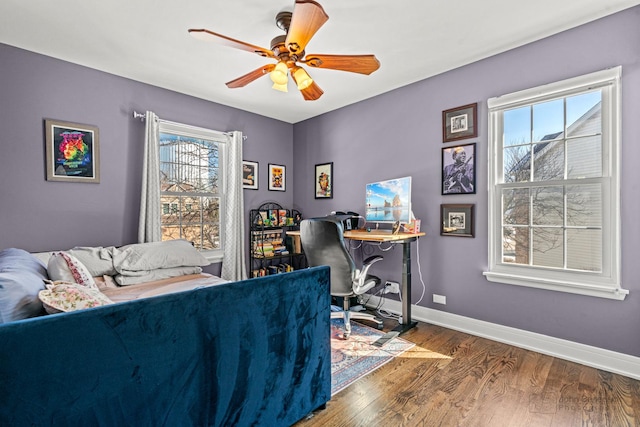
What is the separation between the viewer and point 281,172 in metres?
4.63

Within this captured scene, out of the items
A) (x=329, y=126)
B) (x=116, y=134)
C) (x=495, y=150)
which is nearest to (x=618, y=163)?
(x=495, y=150)

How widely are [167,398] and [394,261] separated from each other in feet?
9.09

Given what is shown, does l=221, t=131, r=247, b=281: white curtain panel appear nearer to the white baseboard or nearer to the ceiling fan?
the ceiling fan

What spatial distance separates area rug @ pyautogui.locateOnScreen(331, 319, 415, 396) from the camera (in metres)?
2.19

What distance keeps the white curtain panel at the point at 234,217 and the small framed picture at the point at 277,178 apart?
2.04ft

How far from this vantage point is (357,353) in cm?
253

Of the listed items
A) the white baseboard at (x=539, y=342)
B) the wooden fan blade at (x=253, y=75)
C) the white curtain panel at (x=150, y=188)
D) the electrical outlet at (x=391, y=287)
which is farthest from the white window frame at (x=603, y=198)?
the white curtain panel at (x=150, y=188)

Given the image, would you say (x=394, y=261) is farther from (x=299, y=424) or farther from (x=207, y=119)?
(x=207, y=119)

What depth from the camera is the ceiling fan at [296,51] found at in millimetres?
1766

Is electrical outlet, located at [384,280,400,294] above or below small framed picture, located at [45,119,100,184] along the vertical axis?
below

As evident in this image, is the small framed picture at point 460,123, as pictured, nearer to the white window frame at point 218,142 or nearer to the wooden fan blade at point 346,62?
the wooden fan blade at point 346,62

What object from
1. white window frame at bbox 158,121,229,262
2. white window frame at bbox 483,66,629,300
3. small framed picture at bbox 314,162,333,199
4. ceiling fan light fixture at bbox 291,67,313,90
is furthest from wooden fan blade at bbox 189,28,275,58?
small framed picture at bbox 314,162,333,199

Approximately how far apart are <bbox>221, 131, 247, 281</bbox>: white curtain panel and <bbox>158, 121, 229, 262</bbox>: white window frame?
0.08 m

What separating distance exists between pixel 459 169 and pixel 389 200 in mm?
732
